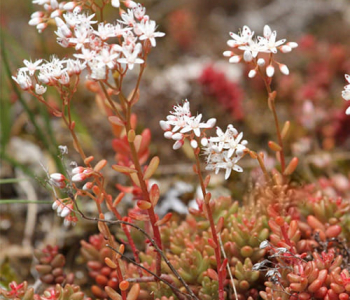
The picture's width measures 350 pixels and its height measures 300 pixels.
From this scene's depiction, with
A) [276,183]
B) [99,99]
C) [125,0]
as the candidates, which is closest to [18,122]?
[99,99]

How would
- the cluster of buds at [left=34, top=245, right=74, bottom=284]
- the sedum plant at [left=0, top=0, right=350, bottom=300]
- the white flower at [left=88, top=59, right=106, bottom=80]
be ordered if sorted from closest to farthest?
the white flower at [left=88, top=59, right=106, bottom=80]
the sedum plant at [left=0, top=0, right=350, bottom=300]
the cluster of buds at [left=34, top=245, right=74, bottom=284]

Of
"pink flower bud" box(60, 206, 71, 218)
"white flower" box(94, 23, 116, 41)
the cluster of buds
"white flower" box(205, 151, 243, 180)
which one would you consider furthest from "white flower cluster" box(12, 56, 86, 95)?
the cluster of buds

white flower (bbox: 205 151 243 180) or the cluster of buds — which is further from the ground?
white flower (bbox: 205 151 243 180)

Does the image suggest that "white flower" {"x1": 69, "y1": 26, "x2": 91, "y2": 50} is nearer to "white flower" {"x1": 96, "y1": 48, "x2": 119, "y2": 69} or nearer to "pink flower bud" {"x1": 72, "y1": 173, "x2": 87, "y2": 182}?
"white flower" {"x1": 96, "y1": 48, "x2": 119, "y2": 69}

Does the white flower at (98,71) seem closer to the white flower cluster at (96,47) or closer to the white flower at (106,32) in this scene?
the white flower cluster at (96,47)

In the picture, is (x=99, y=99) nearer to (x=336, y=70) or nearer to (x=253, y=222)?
(x=253, y=222)

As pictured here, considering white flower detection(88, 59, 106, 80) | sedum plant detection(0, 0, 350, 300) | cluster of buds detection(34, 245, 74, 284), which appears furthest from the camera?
cluster of buds detection(34, 245, 74, 284)

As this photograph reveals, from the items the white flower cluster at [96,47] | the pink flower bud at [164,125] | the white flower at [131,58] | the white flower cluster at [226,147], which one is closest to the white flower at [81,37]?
the white flower cluster at [96,47]

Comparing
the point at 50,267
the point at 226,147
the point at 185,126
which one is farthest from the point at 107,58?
the point at 50,267
